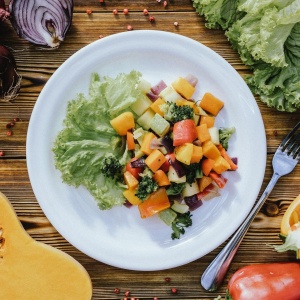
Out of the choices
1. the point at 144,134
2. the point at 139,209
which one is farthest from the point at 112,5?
the point at 139,209

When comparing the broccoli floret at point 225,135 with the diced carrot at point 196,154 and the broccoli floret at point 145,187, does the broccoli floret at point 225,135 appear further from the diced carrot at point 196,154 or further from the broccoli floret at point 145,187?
the broccoli floret at point 145,187

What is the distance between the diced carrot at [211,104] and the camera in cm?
250

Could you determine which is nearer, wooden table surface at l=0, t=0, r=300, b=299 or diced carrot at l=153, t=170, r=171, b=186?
diced carrot at l=153, t=170, r=171, b=186

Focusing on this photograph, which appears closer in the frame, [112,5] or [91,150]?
[91,150]

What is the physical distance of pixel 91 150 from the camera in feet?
7.99

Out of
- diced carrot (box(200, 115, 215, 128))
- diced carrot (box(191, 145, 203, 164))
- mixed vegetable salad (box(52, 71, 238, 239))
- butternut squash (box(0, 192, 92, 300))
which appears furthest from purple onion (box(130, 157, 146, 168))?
butternut squash (box(0, 192, 92, 300))

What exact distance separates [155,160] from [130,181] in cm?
16

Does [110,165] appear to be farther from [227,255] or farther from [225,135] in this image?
[227,255]

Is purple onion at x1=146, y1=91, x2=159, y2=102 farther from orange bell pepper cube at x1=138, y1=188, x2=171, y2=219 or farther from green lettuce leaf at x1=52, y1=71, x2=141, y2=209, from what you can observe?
orange bell pepper cube at x1=138, y1=188, x2=171, y2=219

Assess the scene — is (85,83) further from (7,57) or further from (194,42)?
(194,42)

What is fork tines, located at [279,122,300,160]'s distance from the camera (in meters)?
2.58

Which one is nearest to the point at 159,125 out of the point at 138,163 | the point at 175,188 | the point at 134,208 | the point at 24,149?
the point at 138,163

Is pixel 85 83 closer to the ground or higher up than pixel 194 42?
closer to the ground

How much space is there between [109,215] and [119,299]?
449 millimetres
